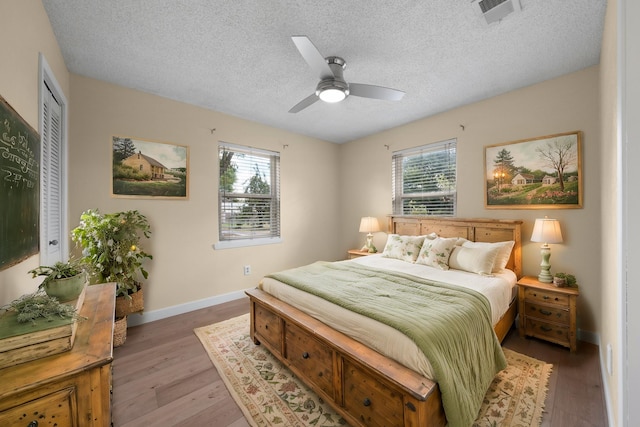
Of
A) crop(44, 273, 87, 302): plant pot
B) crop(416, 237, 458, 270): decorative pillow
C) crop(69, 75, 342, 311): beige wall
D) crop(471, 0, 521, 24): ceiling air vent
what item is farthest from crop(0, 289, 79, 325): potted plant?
crop(416, 237, 458, 270): decorative pillow

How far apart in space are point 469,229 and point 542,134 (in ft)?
4.17

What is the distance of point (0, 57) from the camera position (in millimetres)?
1227

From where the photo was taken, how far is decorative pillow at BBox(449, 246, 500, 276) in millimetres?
2639

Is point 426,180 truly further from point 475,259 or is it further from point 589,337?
point 589,337

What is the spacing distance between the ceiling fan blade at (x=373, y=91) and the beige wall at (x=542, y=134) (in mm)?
1614

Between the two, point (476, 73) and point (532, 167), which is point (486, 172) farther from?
point (476, 73)

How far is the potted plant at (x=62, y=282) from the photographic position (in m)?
1.28

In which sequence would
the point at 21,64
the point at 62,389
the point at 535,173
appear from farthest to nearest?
the point at 535,173 → the point at 21,64 → the point at 62,389

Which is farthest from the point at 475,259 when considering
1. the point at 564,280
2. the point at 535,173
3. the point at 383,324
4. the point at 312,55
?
the point at 312,55

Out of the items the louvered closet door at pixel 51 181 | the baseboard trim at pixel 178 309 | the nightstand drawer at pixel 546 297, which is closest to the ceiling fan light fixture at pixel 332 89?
the louvered closet door at pixel 51 181

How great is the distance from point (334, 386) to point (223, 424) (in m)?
0.75

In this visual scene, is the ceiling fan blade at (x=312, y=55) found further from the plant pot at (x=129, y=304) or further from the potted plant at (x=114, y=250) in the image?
the plant pot at (x=129, y=304)

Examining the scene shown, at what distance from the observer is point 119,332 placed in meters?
2.50

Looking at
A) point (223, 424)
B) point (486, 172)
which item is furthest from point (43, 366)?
point (486, 172)
